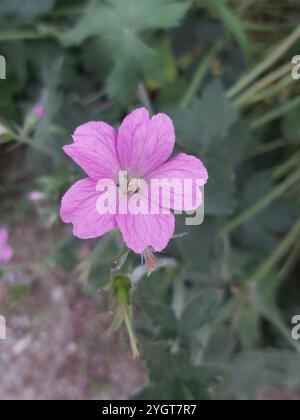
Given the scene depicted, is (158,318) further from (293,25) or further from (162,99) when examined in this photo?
(293,25)

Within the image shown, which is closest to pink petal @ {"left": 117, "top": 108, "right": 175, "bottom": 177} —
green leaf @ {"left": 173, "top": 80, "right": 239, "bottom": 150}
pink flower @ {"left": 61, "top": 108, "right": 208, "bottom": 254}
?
pink flower @ {"left": 61, "top": 108, "right": 208, "bottom": 254}

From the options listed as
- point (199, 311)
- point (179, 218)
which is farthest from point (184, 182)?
point (199, 311)

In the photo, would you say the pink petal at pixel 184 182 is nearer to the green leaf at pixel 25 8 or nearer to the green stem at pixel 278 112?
the green stem at pixel 278 112

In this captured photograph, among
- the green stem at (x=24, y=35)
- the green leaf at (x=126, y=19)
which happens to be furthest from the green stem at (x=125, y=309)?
the green stem at (x=24, y=35)

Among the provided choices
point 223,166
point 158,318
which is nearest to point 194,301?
point 158,318

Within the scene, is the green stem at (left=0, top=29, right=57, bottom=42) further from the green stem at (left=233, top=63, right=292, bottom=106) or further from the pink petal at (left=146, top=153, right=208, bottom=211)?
the pink petal at (left=146, top=153, right=208, bottom=211)

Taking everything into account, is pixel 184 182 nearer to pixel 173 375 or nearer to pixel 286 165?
pixel 173 375

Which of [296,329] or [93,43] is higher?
[93,43]
